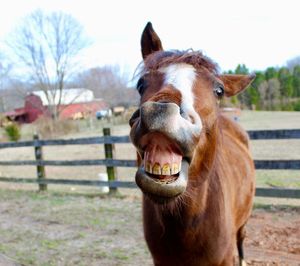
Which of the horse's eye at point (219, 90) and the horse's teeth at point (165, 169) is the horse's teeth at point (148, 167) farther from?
the horse's eye at point (219, 90)

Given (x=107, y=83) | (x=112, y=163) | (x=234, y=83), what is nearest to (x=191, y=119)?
(x=234, y=83)

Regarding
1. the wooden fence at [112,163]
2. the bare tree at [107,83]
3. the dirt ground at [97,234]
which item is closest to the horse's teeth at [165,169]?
the dirt ground at [97,234]

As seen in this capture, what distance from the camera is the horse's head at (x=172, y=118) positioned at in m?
1.68

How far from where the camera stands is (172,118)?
5.43ft

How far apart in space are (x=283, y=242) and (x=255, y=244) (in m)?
0.36

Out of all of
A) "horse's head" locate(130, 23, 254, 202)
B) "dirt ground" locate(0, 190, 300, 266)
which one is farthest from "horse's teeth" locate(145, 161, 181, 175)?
"dirt ground" locate(0, 190, 300, 266)

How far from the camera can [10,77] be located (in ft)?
152

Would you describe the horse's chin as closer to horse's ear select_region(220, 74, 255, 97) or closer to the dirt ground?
horse's ear select_region(220, 74, 255, 97)

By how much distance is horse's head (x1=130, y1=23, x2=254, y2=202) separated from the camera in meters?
1.68

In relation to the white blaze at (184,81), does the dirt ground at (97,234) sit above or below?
below

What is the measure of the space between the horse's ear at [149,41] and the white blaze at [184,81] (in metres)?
0.72

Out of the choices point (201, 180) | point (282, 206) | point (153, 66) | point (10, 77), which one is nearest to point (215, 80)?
point (153, 66)

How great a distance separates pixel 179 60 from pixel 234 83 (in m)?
0.74

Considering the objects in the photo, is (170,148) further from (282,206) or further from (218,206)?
(282,206)
